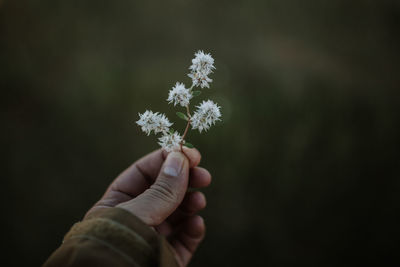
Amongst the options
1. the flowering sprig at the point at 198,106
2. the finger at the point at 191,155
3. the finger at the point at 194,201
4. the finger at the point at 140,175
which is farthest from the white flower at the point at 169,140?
the finger at the point at 194,201

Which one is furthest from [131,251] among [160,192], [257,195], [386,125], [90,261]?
[386,125]

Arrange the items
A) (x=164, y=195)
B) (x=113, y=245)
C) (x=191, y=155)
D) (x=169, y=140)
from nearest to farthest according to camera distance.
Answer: (x=113, y=245) < (x=164, y=195) < (x=169, y=140) < (x=191, y=155)

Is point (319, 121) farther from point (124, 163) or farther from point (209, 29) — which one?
point (124, 163)

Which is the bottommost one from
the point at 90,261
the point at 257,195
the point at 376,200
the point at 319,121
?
the point at 90,261

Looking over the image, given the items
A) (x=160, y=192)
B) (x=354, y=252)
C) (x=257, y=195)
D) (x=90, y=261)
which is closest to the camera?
(x=90, y=261)

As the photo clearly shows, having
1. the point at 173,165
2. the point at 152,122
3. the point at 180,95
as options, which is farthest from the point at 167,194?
the point at 180,95

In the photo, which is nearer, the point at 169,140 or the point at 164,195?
the point at 164,195

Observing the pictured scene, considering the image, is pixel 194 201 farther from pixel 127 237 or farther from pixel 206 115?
pixel 127 237

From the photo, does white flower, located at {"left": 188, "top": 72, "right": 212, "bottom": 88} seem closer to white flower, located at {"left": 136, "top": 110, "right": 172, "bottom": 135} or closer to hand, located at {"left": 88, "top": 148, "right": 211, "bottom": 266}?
white flower, located at {"left": 136, "top": 110, "right": 172, "bottom": 135}
